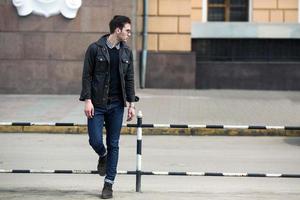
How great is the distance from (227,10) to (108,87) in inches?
555

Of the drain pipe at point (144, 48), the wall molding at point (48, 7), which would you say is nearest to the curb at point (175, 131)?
the wall molding at point (48, 7)

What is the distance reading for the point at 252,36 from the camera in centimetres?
2091

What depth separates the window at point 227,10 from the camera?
21.4m

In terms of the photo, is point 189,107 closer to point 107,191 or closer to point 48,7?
point 48,7

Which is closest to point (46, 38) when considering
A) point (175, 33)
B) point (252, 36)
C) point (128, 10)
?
point (128, 10)

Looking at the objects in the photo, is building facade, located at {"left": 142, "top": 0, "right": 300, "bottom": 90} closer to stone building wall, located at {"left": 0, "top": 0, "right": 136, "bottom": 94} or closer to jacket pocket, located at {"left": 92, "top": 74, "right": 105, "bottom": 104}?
stone building wall, located at {"left": 0, "top": 0, "right": 136, "bottom": 94}

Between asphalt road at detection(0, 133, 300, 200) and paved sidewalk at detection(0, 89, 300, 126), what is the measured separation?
116cm

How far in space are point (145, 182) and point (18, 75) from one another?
10.5m

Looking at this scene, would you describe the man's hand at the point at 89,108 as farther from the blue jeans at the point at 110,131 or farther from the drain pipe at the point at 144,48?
the drain pipe at the point at 144,48

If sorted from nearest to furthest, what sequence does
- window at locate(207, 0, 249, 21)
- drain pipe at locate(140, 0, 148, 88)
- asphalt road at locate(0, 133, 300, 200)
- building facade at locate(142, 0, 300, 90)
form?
asphalt road at locate(0, 133, 300, 200) < drain pipe at locate(140, 0, 148, 88) < building facade at locate(142, 0, 300, 90) < window at locate(207, 0, 249, 21)

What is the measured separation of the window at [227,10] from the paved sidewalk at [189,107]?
2.21 meters

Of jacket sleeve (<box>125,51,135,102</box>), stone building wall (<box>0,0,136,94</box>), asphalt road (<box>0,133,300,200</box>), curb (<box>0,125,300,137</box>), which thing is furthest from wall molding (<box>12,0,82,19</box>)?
jacket sleeve (<box>125,51,135,102</box>)

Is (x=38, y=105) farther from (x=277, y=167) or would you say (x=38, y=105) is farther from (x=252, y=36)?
(x=277, y=167)

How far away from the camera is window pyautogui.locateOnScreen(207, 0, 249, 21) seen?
70.2 ft
